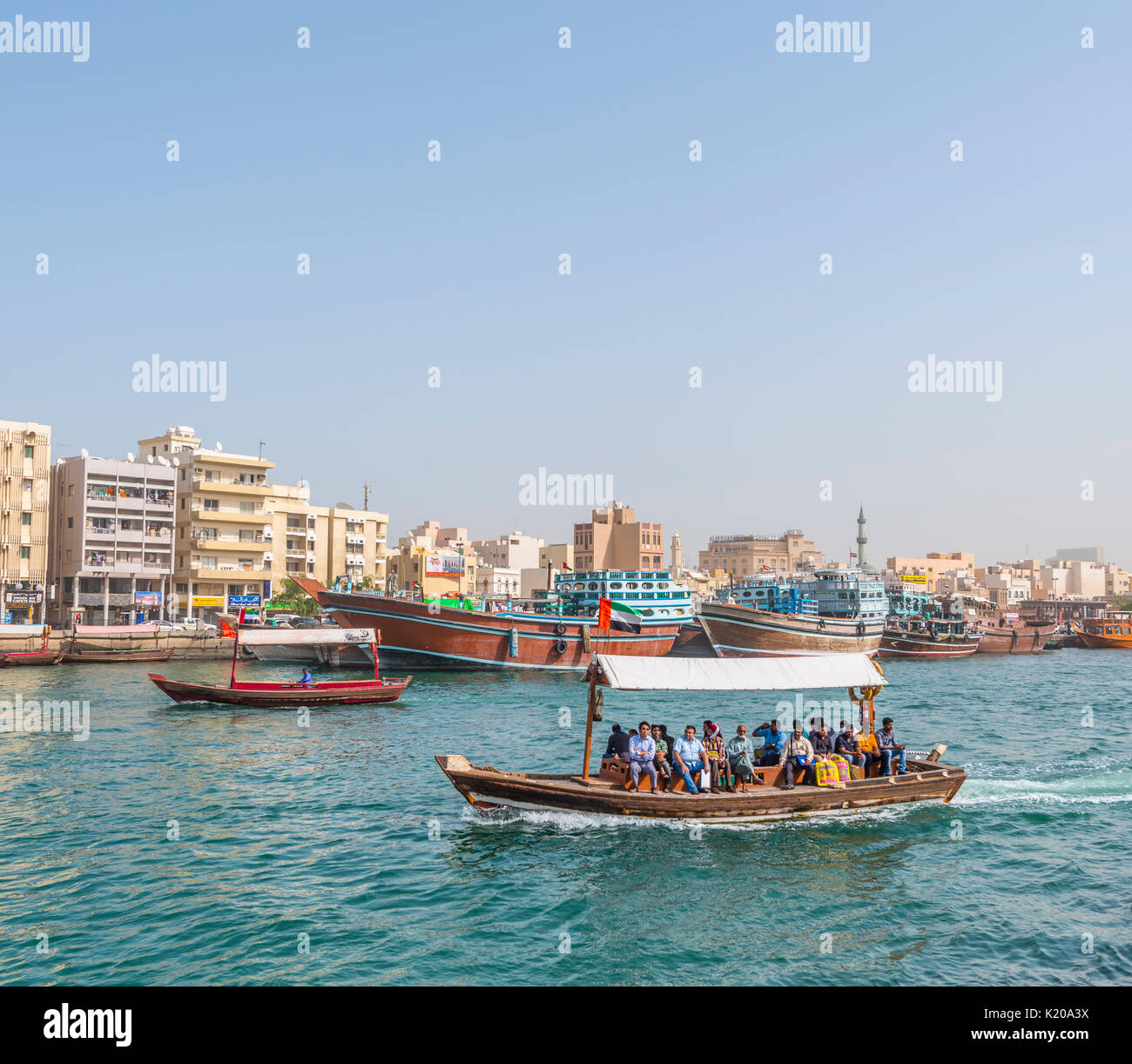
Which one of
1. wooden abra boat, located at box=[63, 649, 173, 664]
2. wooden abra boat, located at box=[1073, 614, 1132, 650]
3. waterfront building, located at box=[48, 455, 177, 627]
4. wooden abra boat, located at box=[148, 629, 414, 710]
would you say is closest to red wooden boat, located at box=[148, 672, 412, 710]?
wooden abra boat, located at box=[148, 629, 414, 710]

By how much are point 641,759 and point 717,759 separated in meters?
1.84

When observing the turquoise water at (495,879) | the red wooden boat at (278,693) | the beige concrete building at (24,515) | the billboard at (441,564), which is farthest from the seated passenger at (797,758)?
the billboard at (441,564)

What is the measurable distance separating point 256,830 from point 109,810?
4.19 metres

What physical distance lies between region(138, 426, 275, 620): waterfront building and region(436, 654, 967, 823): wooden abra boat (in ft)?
214

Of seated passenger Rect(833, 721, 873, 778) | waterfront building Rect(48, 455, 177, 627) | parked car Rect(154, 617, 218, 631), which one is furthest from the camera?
waterfront building Rect(48, 455, 177, 627)

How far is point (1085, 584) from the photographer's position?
198875 mm

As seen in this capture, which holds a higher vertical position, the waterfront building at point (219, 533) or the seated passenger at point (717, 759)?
the waterfront building at point (219, 533)

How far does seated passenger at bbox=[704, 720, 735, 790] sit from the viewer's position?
739 inches

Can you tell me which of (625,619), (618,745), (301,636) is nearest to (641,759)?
(618,745)

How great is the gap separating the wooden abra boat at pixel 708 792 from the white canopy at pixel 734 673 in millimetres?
21

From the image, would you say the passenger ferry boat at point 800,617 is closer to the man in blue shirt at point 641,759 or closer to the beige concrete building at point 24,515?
the man in blue shirt at point 641,759

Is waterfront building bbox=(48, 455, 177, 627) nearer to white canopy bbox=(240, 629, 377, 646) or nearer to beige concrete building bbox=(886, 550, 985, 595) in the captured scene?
white canopy bbox=(240, 629, 377, 646)

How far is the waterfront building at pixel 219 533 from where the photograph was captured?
259 feet

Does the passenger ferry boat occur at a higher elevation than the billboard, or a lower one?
lower
